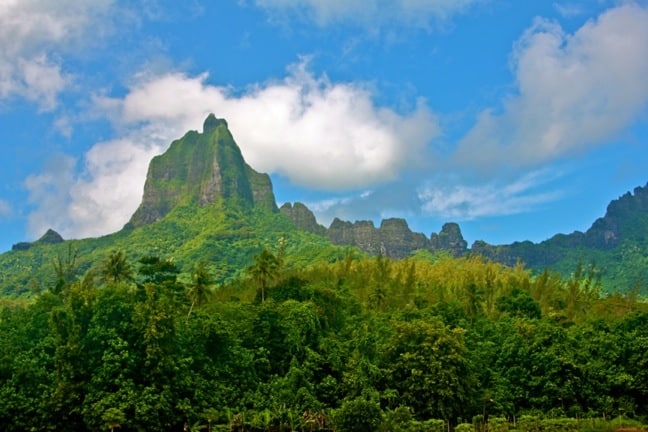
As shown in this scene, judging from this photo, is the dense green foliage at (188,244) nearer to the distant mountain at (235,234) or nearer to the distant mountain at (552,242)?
the distant mountain at (235,234)

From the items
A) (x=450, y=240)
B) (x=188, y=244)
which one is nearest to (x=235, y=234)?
(x=188, y=244)

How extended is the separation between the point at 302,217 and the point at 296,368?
136 metres

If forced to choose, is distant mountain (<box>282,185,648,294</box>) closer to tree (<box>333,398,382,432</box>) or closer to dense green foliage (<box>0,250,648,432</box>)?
dense green foliage (<box>0,250,648,432</box>)

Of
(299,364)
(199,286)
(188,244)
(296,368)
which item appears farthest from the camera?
(188,244)

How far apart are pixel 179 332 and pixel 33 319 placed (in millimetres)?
8694

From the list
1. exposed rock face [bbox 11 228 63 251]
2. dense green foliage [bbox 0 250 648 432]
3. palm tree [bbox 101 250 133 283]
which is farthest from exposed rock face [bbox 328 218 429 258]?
dense green foliage [bbox 0 250 648 432]

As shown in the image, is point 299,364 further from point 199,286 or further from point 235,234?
point 235,234

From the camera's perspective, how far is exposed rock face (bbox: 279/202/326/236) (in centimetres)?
16238

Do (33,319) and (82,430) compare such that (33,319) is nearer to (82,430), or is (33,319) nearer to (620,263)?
(82,430)

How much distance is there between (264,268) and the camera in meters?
46.0

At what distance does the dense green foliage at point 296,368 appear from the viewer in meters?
25.9

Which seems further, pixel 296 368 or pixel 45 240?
pixel 45 240

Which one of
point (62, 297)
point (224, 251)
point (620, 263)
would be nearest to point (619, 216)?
point (620, 263)

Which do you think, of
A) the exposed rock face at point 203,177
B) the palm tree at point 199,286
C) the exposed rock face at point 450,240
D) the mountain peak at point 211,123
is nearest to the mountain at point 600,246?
the exposed rock face at point 450,240
